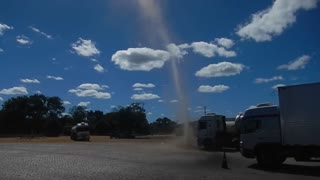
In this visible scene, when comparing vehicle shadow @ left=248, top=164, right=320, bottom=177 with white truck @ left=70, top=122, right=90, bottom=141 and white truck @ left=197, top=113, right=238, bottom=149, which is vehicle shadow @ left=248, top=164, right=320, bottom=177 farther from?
white truck @ left=70, top=122, right=90, bottom=141

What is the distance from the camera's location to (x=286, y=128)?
21984 mm

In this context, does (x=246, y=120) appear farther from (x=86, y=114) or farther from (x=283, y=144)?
(x=86, y=114)

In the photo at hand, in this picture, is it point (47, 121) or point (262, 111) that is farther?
point (47, 121)

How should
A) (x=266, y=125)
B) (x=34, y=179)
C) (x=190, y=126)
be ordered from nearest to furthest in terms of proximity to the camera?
1. (x=34, y=179)
2. (x=266, y=125)
3. (x=190, y=126)

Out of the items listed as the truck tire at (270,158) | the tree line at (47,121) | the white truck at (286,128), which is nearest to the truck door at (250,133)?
the white truck at (286,128)

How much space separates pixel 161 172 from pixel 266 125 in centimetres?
667

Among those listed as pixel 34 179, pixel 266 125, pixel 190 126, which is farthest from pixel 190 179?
pixel 190 126

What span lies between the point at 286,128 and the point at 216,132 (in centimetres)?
2042

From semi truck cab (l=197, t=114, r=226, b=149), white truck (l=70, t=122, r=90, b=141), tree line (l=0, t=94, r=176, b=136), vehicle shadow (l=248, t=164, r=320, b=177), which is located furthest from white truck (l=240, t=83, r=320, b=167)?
tree line (l=0, t=94, r=176, b=136)

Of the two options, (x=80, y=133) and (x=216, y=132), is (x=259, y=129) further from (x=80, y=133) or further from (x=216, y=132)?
(x=80, y=133)

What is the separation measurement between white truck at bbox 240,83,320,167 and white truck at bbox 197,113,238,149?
17234mm

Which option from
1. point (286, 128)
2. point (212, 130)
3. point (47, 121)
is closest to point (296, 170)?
point (286, 128)

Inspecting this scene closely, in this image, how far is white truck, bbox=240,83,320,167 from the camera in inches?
822

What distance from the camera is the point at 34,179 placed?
17.5m
